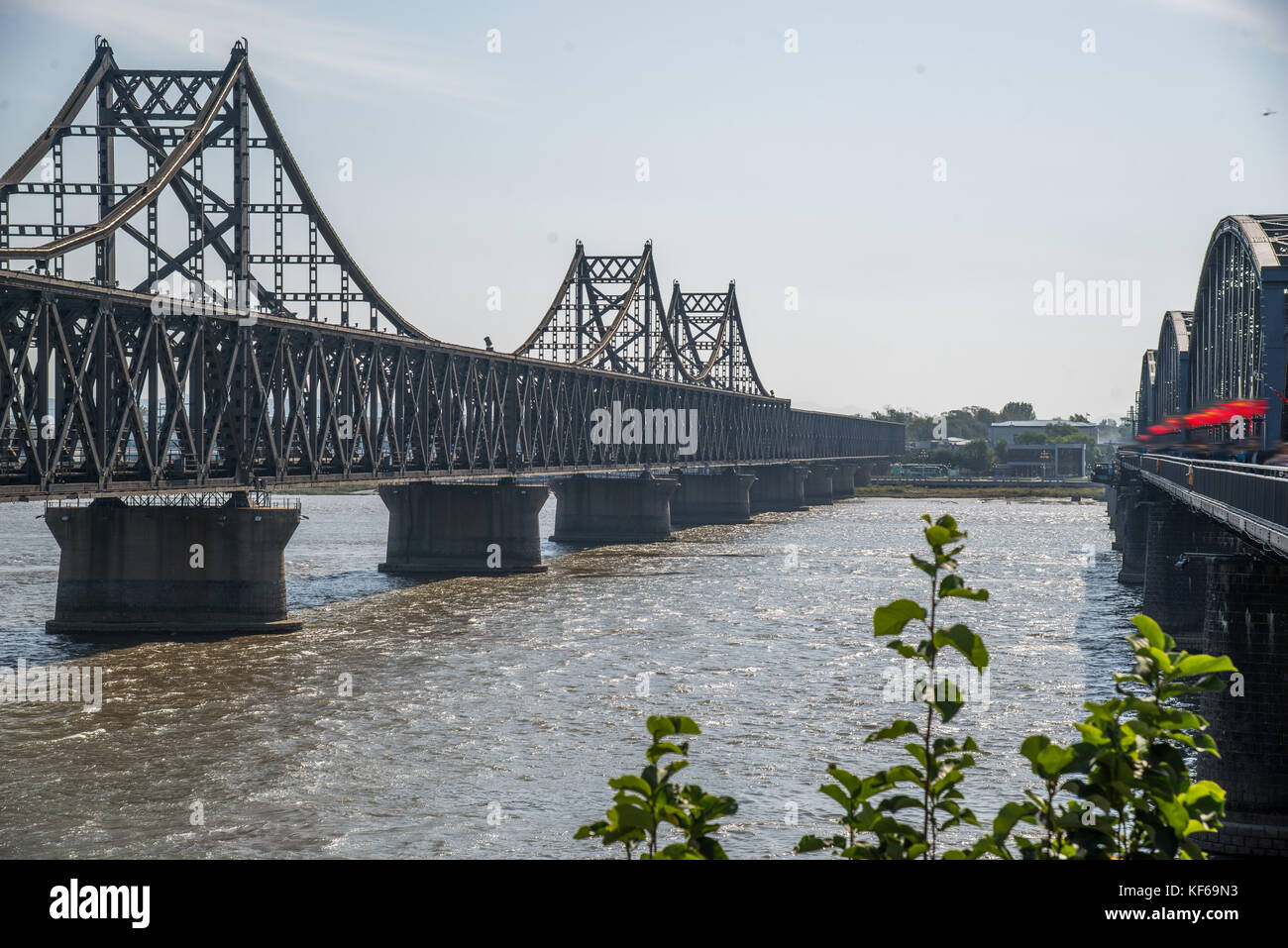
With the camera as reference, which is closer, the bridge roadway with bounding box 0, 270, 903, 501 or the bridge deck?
the bridge deck

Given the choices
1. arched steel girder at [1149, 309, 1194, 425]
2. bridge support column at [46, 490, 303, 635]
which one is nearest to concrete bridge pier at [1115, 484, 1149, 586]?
arched steel girder at [1149, 309, 1194, 425]

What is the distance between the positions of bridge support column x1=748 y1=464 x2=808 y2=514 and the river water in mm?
91635

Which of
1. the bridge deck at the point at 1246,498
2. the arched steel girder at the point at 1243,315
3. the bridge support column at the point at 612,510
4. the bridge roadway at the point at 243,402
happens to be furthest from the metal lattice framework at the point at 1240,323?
the bridge support column at the point at 612,510

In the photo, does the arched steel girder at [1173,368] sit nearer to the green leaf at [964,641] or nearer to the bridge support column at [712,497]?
the bridge support column at [712,497]

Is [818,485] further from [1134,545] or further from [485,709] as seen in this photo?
[485,709]

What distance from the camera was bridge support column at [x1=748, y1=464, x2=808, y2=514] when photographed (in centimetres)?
16662

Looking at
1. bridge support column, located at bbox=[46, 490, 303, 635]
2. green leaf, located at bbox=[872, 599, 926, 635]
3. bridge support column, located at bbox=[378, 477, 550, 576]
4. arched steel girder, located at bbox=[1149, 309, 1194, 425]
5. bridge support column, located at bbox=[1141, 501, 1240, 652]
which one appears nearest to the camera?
green leaf, located at bbox=[872, 599, 926, 635]


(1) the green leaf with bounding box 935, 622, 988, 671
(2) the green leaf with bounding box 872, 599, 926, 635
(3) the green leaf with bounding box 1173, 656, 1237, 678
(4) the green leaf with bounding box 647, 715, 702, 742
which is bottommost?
(4) the green leaf with bounding box 647, 715, 702, 742

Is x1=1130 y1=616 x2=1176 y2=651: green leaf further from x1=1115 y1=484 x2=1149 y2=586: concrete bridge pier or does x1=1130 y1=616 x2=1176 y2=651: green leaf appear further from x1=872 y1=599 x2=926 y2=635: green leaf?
x1=1115 y1=484 x2=1149 y2=586: concrete bridge pier

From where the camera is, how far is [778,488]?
168 m

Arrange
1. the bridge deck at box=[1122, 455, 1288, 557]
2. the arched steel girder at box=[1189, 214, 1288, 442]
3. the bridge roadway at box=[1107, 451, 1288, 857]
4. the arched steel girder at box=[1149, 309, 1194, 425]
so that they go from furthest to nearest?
the arched steel girder at box=[1149, 309, 1194, 425]
the arched steel girder at box=[1189, 214, 1288, 442]
the bridge roadway at box=[1107, 451, 1288, 857]
the bridge deck at box=[1122, 455, 1288, 557]

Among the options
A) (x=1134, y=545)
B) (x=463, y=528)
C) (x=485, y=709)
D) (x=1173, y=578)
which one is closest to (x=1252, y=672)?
(x=485, y=709)
